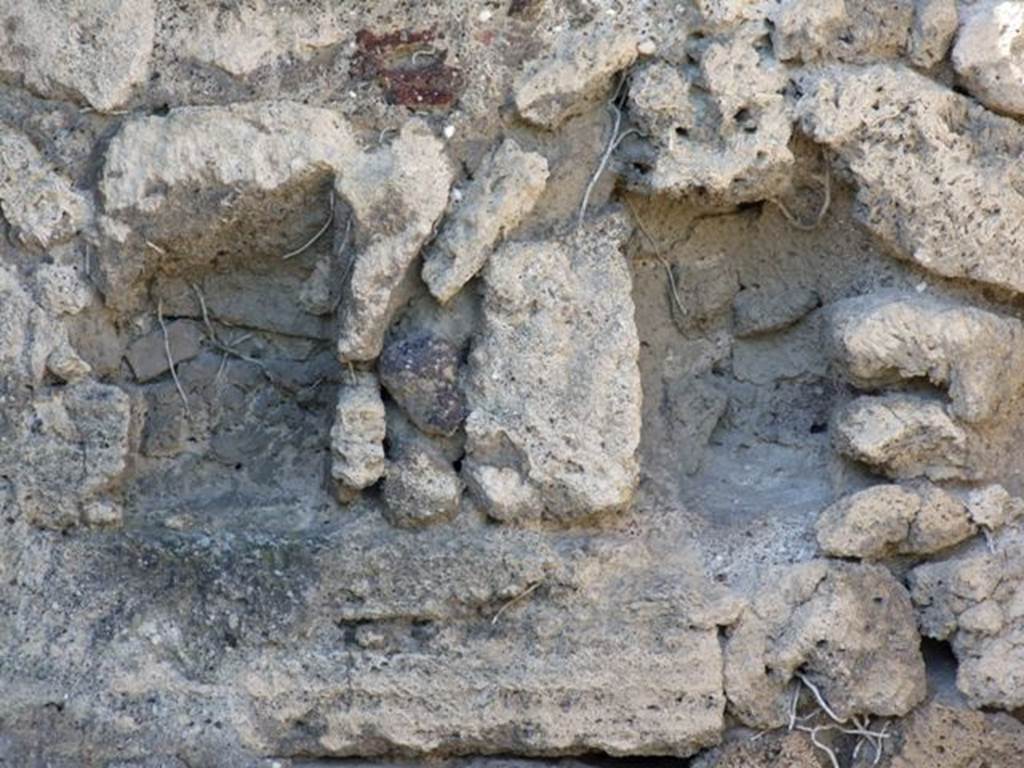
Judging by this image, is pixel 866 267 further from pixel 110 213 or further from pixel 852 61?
pixel 110 213

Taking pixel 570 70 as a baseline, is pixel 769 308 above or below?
below

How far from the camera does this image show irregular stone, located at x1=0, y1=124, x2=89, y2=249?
10.4 ft

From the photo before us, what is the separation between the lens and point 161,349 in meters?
3.29

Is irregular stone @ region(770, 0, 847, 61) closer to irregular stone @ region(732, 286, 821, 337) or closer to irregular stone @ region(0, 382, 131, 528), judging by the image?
irregular stone @ region(732, 286, 821, 337)

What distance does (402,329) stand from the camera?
10.5ft

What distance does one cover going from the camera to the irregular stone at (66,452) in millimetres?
3174

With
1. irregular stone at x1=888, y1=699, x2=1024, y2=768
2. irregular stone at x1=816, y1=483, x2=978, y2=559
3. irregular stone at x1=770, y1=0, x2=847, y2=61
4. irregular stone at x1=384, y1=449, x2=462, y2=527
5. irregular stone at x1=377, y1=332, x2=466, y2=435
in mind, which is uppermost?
irregular stone at x1=770, y1=0, x2=847, y2=61

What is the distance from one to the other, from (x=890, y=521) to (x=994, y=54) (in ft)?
2.35

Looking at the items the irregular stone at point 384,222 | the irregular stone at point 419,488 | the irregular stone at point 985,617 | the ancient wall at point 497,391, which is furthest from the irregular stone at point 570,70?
the irregular stone at point 985,617

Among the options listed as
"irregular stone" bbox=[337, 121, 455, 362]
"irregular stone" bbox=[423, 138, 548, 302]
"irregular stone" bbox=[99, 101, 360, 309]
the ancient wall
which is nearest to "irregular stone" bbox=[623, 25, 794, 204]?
the ancient wall

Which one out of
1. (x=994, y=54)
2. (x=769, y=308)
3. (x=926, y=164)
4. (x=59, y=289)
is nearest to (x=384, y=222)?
(x=59, y=289)

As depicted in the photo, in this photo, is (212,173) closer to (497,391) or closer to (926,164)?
(497,391)

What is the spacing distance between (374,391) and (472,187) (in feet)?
1.11

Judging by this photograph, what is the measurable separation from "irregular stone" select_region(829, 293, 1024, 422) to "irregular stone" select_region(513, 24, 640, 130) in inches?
20.6
